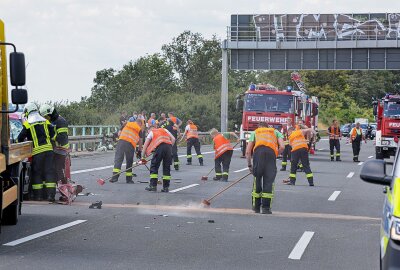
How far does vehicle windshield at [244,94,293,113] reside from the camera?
36.0 m

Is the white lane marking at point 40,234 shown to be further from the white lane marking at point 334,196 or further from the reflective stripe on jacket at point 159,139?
the white lane marking at point 334,196

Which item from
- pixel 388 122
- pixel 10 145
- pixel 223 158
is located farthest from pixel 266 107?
pixel 10 145

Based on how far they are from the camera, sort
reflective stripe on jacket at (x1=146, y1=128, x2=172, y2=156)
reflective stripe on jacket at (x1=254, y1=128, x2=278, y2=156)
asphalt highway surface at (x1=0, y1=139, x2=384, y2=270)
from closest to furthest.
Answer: asphalt highway surface at (x1=0, y1=139, x2=384, y2=270), reflective stripe on jacket at (x1=254, y1=128, x2=278, y2=156), reflective stripe on jacket at (x1=146, y1=128, x2=172, y2=156)

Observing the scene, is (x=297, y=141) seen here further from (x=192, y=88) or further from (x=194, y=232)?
(x=192, y=88)

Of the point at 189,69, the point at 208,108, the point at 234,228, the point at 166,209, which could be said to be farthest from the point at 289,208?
the point at 189,69

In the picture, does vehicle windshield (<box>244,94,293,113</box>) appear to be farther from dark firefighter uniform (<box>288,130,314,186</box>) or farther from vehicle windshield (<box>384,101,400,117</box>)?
dark firefighter uniform (<box>288,130,314,186</box>)

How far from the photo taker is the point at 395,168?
6.82 m

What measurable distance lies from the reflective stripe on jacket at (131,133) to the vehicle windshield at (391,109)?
15677mm

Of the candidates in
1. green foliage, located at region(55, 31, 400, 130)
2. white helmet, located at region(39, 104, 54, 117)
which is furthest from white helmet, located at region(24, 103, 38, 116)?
green foliage, located at region(55, 31, 400, 130)

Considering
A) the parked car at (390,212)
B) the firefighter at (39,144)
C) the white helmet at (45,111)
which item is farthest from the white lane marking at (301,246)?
the white helmet at (45,111)

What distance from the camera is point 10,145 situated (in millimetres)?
10602

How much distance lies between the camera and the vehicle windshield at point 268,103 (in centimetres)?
3603

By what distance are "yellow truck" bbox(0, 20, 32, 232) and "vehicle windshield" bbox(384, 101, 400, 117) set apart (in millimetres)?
24597

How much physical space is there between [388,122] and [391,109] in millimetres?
525
